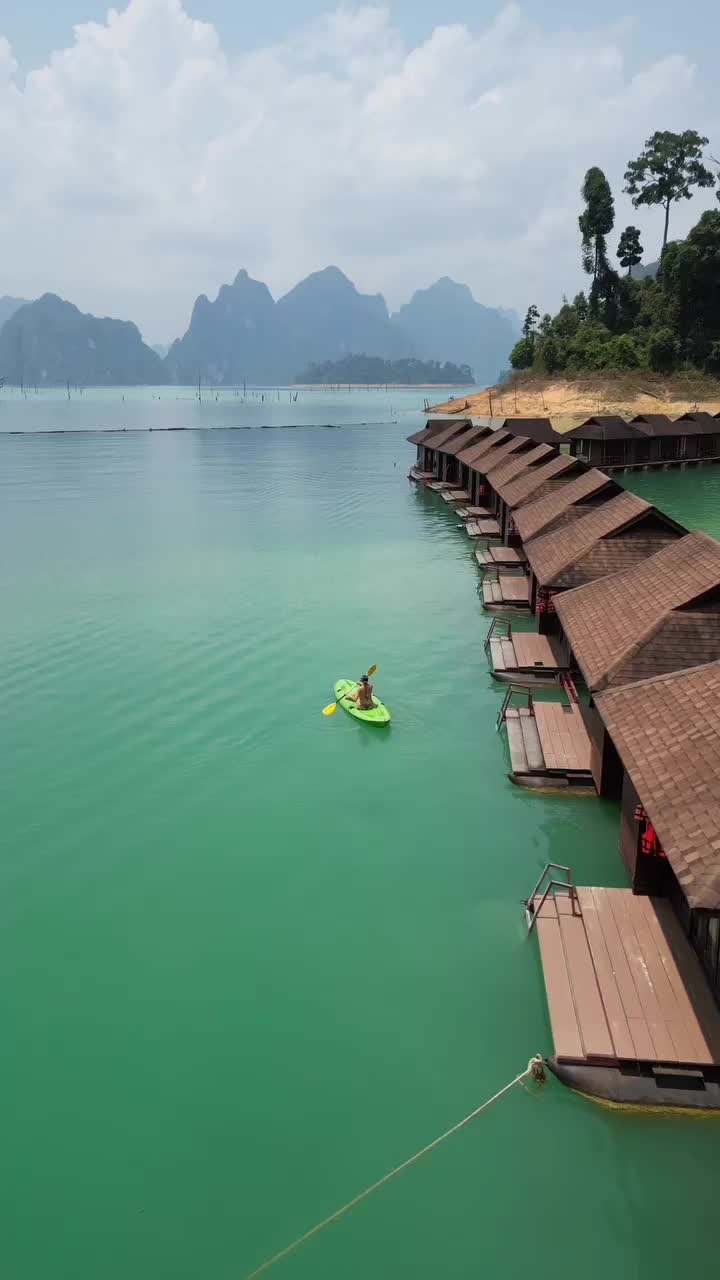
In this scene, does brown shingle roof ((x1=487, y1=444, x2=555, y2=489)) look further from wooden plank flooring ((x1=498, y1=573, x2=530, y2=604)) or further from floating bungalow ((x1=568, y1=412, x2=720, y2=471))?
floating bungalow ((x1=568, y1=412, x2=720, y2=471))

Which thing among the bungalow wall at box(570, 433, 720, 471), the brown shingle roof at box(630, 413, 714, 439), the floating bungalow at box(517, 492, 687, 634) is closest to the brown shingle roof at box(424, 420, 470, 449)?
the bungalow wall at box(570, 433, 720, 471)

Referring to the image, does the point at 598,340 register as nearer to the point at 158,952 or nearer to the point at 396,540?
the point at 396,540

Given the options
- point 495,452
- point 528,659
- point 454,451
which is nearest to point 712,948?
point 528,659

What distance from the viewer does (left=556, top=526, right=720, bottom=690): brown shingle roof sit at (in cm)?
1514

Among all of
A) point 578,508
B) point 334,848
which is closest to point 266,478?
point 578,508

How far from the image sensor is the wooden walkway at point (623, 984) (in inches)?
389

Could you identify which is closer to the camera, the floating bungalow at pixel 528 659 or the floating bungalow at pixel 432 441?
the floating bungalow at pixel 528 659

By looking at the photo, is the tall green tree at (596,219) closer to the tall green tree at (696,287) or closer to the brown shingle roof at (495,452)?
the tall green tree at (696,287)

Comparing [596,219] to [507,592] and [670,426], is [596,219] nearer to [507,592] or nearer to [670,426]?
[670,426]

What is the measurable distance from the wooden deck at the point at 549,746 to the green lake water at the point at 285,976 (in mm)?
464

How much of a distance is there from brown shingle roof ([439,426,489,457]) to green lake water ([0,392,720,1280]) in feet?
96.6

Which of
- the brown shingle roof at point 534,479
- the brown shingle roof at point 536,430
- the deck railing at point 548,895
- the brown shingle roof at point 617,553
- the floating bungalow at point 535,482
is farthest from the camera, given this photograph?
the brown shingle roof at point 536,430

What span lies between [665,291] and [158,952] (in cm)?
10842

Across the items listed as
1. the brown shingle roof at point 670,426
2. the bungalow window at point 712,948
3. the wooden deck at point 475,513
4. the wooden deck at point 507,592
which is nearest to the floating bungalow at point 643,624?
the bungalow window at point 712,948
